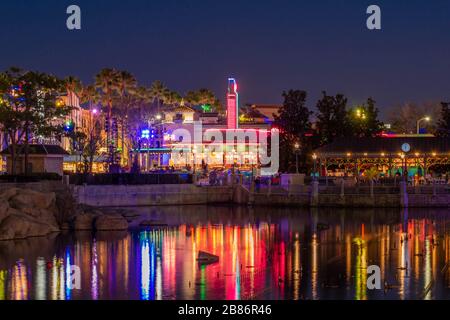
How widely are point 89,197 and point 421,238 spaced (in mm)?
32029

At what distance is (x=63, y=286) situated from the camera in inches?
1412

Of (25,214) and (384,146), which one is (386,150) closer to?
(384,146)

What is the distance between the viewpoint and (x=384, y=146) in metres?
81.4

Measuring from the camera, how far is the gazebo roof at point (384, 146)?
79.7 m

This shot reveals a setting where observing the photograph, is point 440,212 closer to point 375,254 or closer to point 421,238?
point 421,238

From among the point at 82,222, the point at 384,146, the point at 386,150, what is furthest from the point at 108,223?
the point at 384,146

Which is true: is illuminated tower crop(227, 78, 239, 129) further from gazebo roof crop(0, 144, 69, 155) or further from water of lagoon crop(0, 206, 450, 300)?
water of lagoon crop(0, 206, 450, 300)

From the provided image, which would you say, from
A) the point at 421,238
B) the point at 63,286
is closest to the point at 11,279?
the point at 63,286

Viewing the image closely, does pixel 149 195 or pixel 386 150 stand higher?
pixel 386 150

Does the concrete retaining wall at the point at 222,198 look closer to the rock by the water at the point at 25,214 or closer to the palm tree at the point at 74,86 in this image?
the rock by the water at the point at 25,214

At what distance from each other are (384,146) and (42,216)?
39.0 m

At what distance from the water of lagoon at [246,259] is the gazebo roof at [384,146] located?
14.4 m

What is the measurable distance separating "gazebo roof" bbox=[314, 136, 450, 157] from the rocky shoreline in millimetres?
29205

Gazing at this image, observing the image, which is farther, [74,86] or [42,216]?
[74,86]
